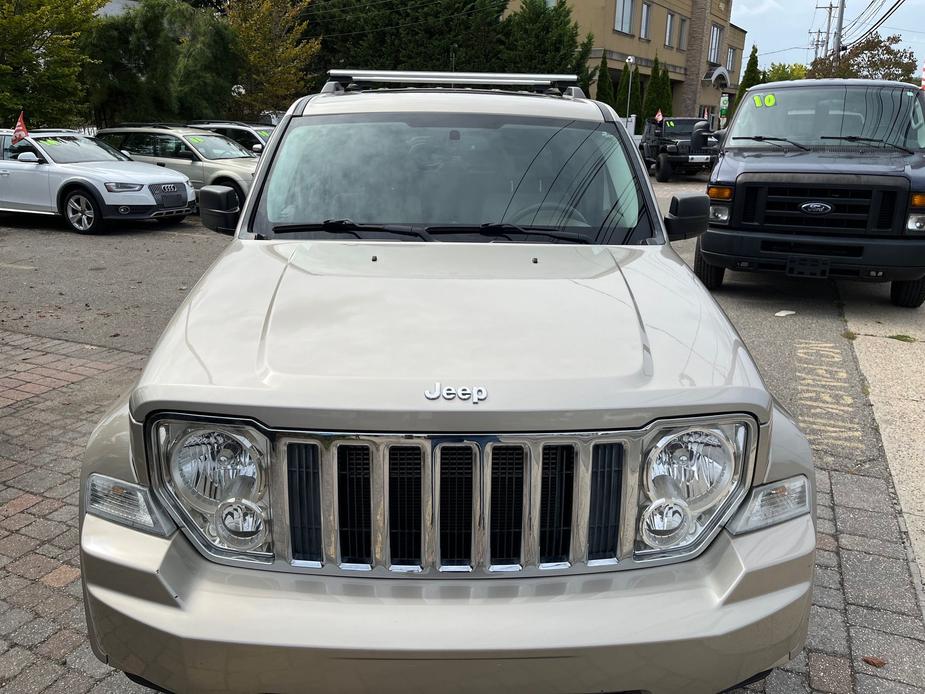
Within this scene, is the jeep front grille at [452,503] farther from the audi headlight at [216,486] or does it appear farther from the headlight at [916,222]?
the headlight at [916,222]

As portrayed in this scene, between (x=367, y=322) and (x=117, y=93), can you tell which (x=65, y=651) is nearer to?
(x=367, y=322)

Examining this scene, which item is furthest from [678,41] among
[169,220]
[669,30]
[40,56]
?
[169,220]

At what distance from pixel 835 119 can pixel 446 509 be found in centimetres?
791

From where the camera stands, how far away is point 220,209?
12.8ft

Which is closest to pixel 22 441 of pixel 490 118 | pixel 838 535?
pixel 490 118

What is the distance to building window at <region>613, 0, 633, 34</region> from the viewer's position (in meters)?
43.7

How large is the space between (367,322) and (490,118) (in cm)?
174

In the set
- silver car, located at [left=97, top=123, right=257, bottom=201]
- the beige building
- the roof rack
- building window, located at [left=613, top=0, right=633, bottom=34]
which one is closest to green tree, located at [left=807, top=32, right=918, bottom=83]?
the beige building

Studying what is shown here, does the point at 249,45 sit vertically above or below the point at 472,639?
above

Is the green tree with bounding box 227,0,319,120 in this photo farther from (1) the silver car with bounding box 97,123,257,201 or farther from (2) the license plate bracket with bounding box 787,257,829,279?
(2) the license plate bracket with bounding box 787,257,829,279

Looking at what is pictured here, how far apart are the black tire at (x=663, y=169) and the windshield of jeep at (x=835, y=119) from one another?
16.5 m

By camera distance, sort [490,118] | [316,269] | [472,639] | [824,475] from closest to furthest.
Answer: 1. [472,639]
2. [316,269]
3. [490,118]
4. [824,475]

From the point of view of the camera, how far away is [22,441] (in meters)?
4.68

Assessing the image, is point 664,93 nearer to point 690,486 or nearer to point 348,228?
point 348,228
